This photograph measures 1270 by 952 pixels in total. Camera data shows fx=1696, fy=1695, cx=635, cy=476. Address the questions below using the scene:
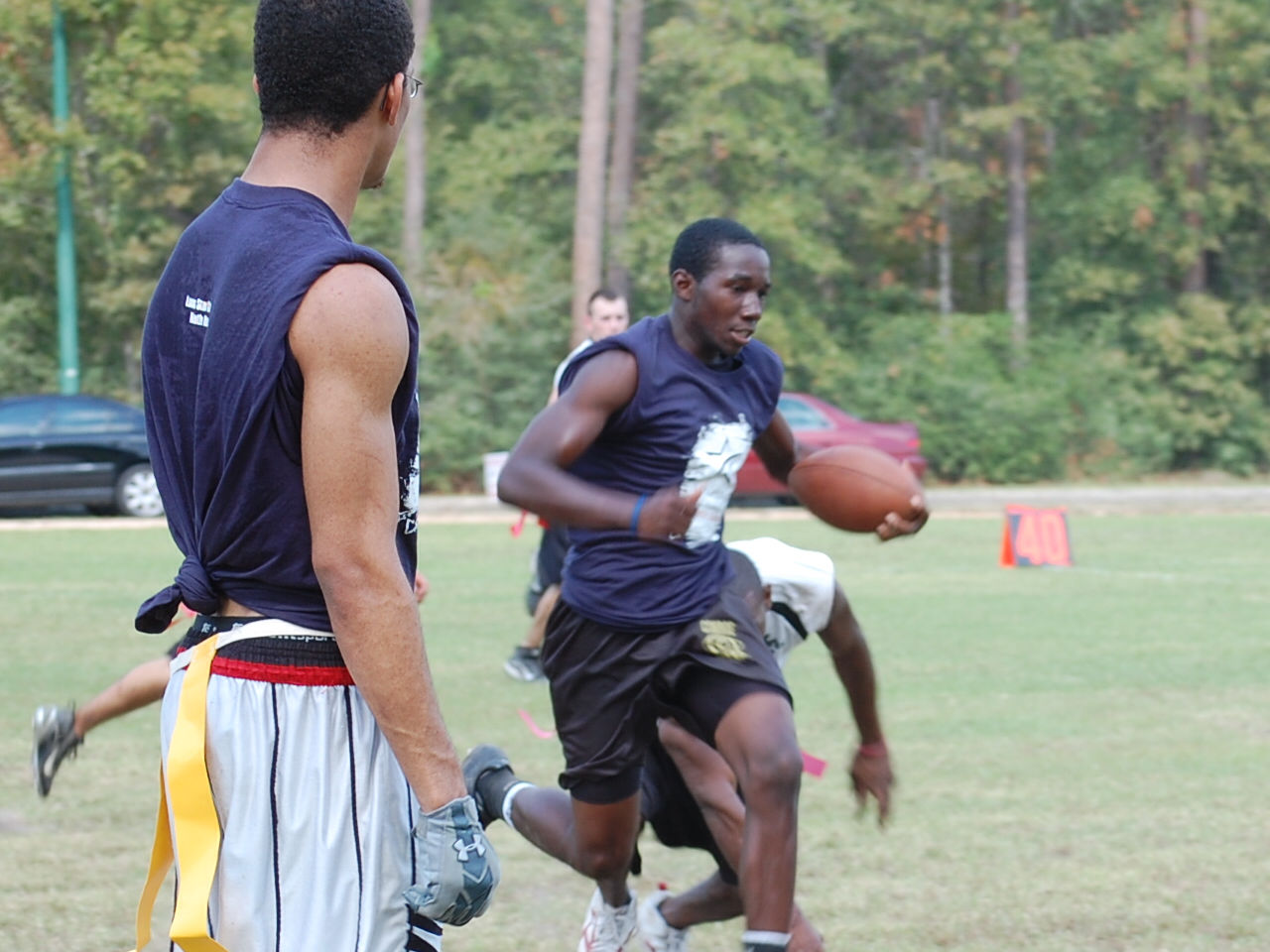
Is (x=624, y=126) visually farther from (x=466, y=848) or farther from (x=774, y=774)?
(x=466, y=848)

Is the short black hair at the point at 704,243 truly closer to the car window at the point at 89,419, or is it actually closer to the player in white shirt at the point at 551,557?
the player in white shirt at the point at 551,557

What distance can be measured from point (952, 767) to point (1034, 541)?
8596 millimetres

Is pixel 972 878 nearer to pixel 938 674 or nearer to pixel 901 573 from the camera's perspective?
pixel 938 674

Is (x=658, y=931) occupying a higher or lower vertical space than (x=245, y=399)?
lower

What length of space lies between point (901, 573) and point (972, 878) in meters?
9.08

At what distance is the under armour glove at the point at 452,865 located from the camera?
255 centimetres

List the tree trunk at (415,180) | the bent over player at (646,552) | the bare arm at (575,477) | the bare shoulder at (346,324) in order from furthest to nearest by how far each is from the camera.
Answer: the tree trunk at (415,180) → the bent over player at (646,552) → the bare arm at (575,477) → the bare shoulder at (346,324)

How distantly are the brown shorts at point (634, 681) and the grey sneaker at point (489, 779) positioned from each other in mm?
689

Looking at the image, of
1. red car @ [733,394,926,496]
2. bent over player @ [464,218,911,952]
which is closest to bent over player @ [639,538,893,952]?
bent over player @ [464,218,911,952]

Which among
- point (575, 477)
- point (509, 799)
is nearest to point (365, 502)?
point (575, 477)

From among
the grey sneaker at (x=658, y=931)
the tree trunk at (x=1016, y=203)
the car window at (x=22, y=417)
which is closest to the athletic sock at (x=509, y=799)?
the grey sneaker at (x=658, y=931)

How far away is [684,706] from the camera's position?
4723 mm

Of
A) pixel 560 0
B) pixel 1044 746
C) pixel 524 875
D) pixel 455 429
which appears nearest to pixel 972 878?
pixel 524 875

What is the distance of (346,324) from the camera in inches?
97.8
